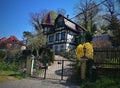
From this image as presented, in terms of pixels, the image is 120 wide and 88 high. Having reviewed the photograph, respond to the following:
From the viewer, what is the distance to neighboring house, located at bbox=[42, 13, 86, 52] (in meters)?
42.4

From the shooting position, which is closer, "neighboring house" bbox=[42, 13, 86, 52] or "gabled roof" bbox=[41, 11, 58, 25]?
"neighboring house" bbox=[42, 13, 86, 52]

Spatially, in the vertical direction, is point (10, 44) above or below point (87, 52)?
above

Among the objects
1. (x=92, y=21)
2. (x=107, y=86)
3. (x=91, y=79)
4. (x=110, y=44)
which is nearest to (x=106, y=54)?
(x=91, y=79)

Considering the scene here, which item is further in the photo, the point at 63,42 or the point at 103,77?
the point at 63,42

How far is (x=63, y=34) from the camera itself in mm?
43312

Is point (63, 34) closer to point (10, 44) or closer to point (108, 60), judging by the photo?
point (10, 44)

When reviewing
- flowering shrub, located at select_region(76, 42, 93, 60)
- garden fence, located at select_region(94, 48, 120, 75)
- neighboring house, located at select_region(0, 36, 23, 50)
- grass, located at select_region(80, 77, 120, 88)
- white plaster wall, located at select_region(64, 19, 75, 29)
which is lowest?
grass, located at select_region(80, 77, 120, 88)

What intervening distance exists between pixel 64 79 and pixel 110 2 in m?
29.8

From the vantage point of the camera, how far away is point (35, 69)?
1917 centimetres

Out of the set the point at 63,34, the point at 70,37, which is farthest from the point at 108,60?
the point at 63,34

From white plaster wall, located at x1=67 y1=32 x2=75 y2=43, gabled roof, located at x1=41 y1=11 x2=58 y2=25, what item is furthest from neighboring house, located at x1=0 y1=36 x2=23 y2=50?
white plaster wall, located at x1=67 y1=32 x2=75 y2=43

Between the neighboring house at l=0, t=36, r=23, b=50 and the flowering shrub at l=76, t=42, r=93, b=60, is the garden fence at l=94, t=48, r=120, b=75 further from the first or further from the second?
the neighboring house at l=0, t=36, r=23, b=50

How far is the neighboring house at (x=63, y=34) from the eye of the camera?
4244 centimetres

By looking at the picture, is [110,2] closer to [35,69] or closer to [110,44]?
[110,44]
